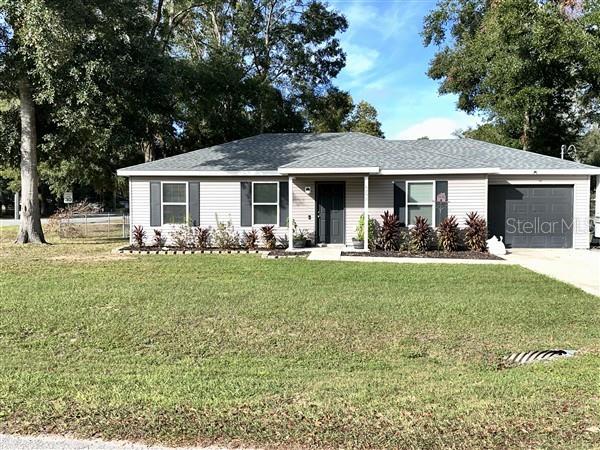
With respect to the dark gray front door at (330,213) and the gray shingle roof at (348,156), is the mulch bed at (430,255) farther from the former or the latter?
the gray shingle roof at (348,156)

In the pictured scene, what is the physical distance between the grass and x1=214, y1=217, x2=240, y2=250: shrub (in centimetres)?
567

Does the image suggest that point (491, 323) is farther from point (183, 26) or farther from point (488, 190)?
point (183, 26)

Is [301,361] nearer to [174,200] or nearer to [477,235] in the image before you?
[477,235]

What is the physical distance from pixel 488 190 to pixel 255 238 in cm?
734

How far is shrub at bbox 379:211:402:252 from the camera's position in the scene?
46.4 ft

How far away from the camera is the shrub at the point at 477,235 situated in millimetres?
14117

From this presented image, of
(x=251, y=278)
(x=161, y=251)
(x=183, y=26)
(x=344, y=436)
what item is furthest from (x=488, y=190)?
(x=183, y=26)

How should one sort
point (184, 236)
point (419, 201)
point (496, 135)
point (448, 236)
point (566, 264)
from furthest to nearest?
1. point (496, 135)
2. point (184, 236)
3. point (419, 201)
4. point (448, 236)
5. point (566, 264)

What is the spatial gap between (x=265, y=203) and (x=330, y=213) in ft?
6.79

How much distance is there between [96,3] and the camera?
47.2ft

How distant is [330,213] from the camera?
51.0 feet

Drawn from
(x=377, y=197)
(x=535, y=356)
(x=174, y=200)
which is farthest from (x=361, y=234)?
(x=535, y=356)

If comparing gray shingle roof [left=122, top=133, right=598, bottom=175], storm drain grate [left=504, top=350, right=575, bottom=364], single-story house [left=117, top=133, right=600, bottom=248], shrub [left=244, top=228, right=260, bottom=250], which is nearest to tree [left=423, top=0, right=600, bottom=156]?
gray shingle roof [left=122, top=133, right=598, bottom=175]

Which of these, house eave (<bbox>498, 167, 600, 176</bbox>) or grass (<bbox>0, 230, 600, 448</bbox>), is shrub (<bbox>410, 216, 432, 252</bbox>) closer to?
house eave (<bbox>498, 167, 600, 176</bbox>)
